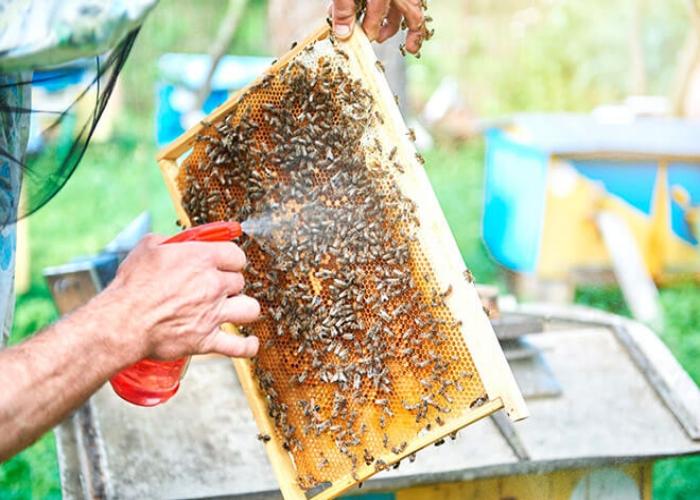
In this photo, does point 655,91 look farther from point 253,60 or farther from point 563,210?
point 563,210

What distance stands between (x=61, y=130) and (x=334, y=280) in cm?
78

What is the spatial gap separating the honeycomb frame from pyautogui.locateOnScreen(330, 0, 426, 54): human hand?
1.8 inches

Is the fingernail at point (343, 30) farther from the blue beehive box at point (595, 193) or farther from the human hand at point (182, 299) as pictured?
the blue beehive box at point (595, 193)

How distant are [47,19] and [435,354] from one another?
3.92 ft

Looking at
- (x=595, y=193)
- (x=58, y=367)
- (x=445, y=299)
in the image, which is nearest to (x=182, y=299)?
(x=58, y=367)

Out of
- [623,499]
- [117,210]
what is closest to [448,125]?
[117,210]

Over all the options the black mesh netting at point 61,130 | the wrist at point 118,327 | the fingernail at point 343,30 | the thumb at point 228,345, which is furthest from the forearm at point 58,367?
the fingernail at point 343,30

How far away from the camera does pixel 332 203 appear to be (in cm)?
240

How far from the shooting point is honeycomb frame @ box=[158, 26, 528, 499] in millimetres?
2105

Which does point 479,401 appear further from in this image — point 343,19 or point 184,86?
point 184,86

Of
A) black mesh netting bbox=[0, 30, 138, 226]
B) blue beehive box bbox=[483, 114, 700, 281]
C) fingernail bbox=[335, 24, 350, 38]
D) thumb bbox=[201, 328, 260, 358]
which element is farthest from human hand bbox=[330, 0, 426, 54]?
blue beehive box bbox=[483, 114, 700, 281]

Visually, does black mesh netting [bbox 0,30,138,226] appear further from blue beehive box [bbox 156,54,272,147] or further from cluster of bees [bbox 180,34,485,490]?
blue beehive box [bbox 156,54,272,147]

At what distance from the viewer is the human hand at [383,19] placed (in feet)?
7.56

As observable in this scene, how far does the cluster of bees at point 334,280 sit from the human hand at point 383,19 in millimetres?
85
